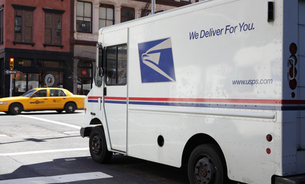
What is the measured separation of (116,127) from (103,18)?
99.6ft

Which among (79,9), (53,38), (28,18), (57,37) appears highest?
(79,9)

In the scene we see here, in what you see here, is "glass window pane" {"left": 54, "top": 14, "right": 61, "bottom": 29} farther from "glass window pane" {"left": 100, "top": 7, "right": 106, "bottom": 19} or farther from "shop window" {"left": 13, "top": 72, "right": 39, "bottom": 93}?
"shop window" {"left": 13, "top": 72, "right": 39, "bottom": 93}

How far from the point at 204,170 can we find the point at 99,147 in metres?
3.38

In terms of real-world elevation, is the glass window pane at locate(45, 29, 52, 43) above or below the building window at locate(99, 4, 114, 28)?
below

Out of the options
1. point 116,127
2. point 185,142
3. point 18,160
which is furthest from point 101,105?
point 185,142

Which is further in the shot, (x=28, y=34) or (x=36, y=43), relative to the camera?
(x=36, y=43)

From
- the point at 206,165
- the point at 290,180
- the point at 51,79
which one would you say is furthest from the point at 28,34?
the point at 290,180

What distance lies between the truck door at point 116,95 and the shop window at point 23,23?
2674 centimetres

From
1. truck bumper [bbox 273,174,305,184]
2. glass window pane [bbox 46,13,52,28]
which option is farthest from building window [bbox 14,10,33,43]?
truck bumper [bbox 273,174,305,184]

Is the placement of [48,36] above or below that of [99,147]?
above

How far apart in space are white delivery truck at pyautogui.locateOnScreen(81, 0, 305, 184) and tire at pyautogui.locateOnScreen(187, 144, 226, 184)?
1 centimetres

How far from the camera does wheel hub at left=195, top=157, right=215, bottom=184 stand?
225 inches

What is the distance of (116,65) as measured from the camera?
27.0ft

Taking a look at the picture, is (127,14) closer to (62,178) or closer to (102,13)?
(102,13)
